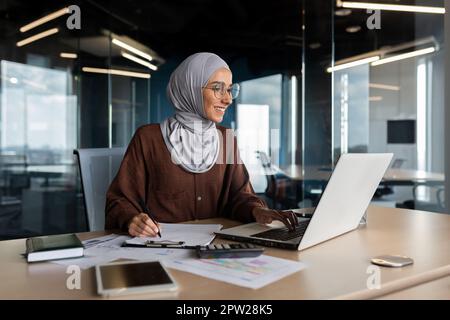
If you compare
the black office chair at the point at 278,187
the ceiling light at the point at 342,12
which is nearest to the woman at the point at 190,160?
the black office chair at the point at 278,187

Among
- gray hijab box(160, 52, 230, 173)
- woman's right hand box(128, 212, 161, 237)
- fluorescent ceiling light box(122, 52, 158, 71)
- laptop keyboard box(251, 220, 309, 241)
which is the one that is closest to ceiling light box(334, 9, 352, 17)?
fluorescent ceiling light box(122, 52, 158, 71)

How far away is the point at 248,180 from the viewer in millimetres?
1834

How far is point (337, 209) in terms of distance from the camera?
1.16 meters

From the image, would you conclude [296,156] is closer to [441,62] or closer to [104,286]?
[441,62]

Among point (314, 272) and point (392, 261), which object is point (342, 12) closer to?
point (392, 261)

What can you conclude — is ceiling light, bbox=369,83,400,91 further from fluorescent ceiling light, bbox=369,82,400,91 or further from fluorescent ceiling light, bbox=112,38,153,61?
fluorescent ceiling light, bbox=112,38,153,61

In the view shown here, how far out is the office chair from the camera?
6.01 feet

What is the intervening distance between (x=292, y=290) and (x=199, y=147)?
1.01 m

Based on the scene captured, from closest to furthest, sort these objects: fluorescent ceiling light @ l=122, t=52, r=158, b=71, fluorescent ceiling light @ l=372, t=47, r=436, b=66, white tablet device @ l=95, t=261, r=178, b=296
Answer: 1. white tablet device @ l=95, t=261, r=178, b=296
2. fluorescent ceiling light @ l=372, t=47, r=436, b=66
3. fluorescent ceiling light @ l=122, t=52, r=158, b=71

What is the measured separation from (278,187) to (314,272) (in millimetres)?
4413

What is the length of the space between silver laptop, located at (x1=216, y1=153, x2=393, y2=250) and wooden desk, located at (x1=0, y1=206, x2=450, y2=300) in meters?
0.03

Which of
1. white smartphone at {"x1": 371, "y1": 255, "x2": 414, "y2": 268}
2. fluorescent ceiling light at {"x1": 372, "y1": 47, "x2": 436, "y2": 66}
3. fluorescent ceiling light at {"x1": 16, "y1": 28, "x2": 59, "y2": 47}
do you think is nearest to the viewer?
white smartphone at {"x1": 371, "y1": 255, "x2": 414, "y2": 268}

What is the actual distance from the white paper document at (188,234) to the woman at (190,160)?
0.24 metres

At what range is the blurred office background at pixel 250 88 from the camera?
420 centimetres
